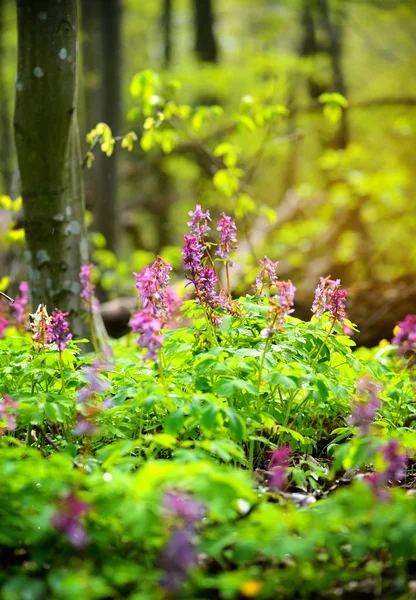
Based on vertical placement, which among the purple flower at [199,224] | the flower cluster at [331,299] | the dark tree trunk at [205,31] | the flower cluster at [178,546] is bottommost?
the flower cluster at [178,546]

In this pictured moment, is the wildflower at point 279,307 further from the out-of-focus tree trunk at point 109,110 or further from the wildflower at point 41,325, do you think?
the out-of-focus tree trunk at point 109,110

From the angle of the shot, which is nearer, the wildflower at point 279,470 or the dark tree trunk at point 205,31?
the wildflower at point 279,470

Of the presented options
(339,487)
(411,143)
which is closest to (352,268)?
(411,143)

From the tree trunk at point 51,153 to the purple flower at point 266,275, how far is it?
5.75 ft

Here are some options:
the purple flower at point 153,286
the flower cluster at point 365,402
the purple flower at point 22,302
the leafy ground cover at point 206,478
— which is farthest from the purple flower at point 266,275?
the purple flower at point 22,302

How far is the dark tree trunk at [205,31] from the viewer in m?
12.8

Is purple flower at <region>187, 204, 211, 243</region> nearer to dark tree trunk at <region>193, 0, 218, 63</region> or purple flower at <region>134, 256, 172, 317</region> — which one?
purple flower at <region>134, 256, 172, 317</region>

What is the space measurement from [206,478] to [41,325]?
1.66 metres

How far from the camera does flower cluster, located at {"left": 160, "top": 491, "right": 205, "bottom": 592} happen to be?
162 centimetres

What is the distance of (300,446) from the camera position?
121 inches

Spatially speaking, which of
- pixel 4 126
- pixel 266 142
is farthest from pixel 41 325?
pixel 4 126

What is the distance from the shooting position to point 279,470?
7.94 feet

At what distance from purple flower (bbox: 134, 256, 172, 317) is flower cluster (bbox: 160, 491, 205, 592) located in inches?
42.2

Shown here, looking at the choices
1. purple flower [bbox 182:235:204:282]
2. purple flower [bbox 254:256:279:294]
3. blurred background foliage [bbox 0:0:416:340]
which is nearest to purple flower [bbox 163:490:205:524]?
purple flower [bbox 182:235:204:282]
